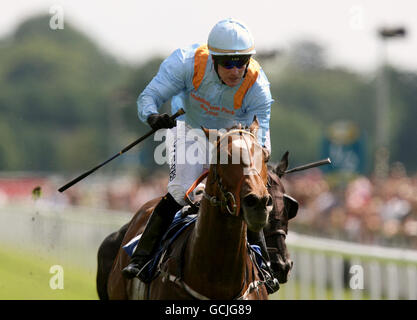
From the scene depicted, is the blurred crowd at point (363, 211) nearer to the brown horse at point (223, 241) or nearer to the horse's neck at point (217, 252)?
the brown horse at point (223, 241)

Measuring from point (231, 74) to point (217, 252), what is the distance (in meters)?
1.22

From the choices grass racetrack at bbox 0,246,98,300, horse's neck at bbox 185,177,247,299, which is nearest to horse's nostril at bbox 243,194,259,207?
horse's neck at bbox 185,177,247,299

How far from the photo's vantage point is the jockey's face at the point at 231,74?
19.4 ft

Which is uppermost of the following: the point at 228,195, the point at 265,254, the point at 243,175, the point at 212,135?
the point at 212,135

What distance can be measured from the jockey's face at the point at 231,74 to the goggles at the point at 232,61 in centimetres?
2

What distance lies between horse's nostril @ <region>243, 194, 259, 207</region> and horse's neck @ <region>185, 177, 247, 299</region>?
0.41m

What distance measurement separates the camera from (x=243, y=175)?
5.00m

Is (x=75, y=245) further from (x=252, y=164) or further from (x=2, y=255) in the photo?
(x=252, y=164)

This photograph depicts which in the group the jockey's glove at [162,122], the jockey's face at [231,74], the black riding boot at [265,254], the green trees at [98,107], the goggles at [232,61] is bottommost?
the black riding boot at [265,254]

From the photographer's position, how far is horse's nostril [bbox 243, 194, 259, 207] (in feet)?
15.9

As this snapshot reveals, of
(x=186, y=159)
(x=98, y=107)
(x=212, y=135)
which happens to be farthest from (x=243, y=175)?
(x=98, y=107)

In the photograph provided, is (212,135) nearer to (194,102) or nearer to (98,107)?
(194,102)

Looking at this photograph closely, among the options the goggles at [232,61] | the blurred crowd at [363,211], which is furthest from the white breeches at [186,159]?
the blurred crowd at [363,211]
